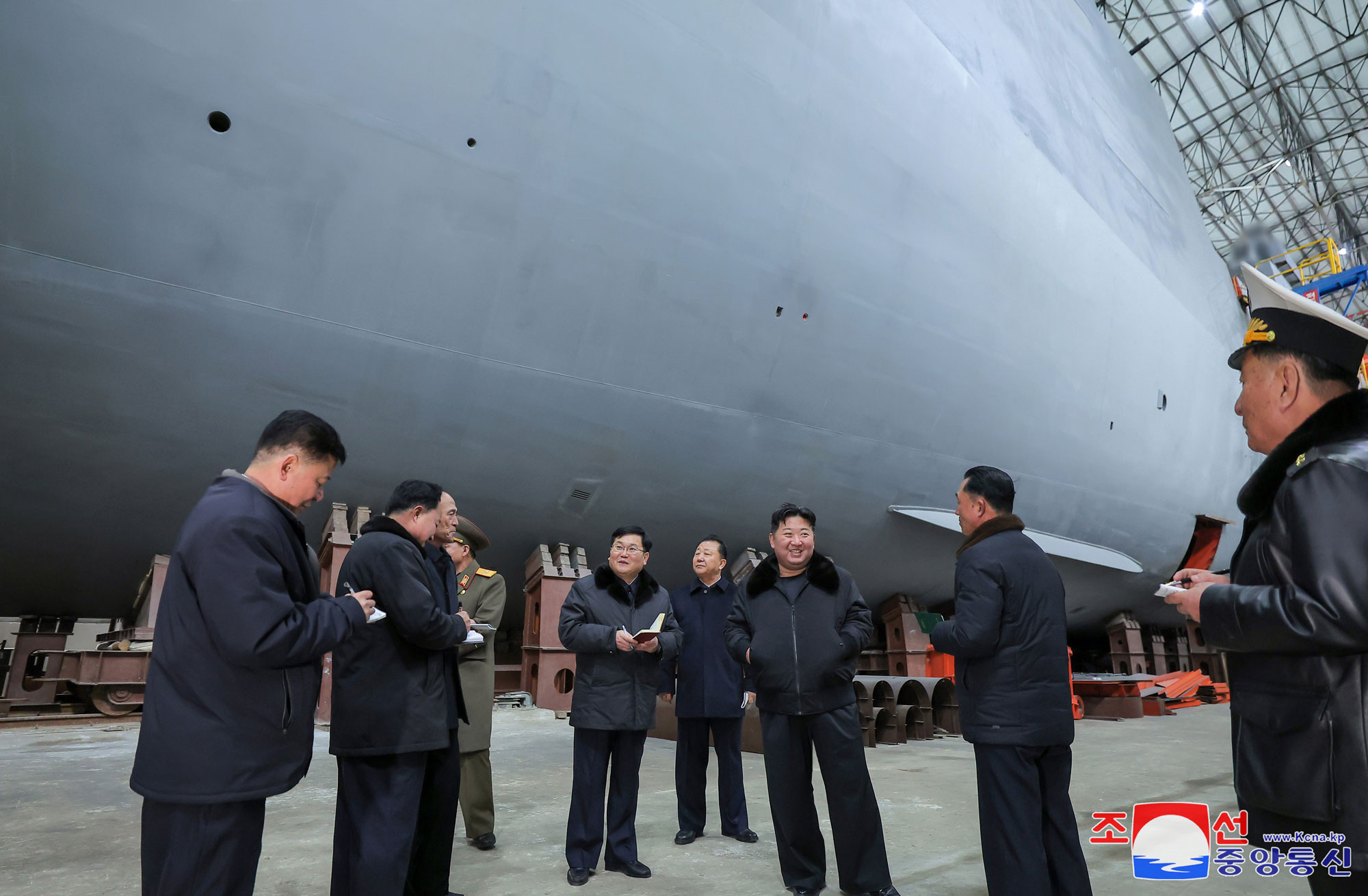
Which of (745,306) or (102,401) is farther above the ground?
(745,306)

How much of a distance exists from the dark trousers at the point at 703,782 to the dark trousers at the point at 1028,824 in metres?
1.58

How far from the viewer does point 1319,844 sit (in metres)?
1.58

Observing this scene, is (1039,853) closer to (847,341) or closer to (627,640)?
(627,640)

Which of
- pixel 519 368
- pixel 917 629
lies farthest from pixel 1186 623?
pixel 519 368

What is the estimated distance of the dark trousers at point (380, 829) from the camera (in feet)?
8.34

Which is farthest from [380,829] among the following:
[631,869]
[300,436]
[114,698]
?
[114,698]

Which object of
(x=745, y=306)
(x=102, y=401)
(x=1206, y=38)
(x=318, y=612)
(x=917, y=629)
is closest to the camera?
(x=318, y=612)

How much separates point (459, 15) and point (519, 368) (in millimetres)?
2587

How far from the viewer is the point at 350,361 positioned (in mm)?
5918

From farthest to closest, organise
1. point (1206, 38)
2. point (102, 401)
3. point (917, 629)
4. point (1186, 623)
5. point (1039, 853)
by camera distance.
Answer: point (1206, 38) → point (1186, 623) → point (917, 629) → point (102, 401) → point (1039, 853)

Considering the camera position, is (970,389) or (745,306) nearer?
(745,306)

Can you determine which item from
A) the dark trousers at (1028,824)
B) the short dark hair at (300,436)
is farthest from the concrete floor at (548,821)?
the short dark hair at (300,436)

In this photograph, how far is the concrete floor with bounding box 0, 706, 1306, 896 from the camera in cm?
319

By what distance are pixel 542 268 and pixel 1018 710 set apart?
4.83 meters
